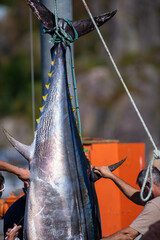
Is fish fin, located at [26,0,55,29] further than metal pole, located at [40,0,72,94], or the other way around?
metal pole, located at [40,0,72,94]

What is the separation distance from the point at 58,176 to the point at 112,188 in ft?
7.22

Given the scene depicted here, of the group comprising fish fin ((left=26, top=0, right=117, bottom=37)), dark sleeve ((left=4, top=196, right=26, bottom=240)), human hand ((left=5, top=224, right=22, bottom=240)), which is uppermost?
fish fin ((left=26, top=0, right=117, bottom=37))

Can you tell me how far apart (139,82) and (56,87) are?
15.7 metres

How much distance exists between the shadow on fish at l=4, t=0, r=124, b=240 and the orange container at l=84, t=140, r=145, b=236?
72.2 inches

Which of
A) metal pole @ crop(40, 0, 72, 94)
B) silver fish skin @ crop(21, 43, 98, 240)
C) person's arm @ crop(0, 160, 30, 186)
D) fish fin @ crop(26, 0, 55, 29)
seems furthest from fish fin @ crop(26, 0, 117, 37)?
person's arm @ crop(0, 160, 30, 186)

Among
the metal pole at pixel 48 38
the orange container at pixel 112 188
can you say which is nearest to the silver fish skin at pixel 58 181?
the metal pole at pixel 48 38

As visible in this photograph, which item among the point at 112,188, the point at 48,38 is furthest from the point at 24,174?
the point at 112,188

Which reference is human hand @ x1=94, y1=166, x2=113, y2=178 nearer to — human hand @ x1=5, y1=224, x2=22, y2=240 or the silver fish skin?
the silver fish skin

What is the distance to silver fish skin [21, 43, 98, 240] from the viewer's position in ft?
9.25

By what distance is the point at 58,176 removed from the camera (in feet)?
9.37

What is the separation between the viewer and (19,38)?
108ft

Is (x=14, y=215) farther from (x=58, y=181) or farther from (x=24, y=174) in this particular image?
(x=58, y=181)

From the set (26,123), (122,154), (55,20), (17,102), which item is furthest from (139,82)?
(55,20)

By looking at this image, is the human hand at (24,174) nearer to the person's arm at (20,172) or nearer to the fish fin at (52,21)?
the person's arm at (20,172)
